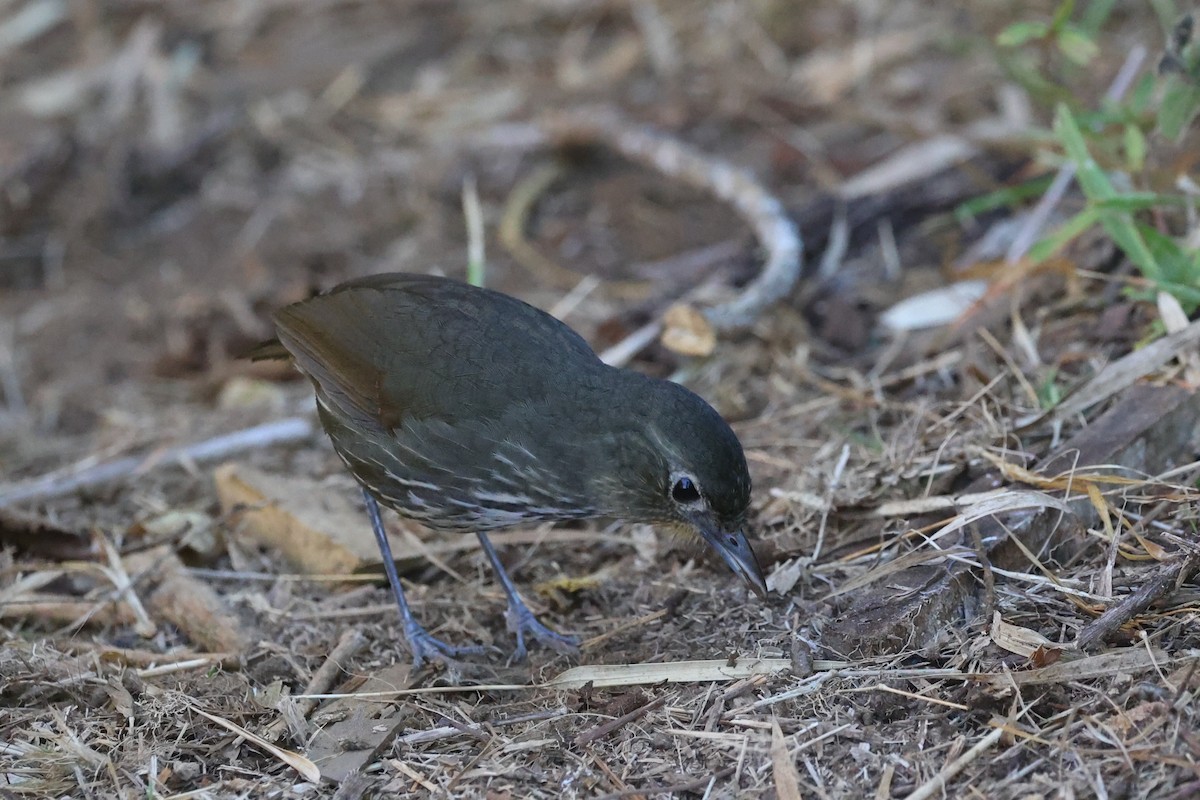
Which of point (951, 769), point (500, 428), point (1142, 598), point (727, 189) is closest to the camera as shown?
point (951, 769)

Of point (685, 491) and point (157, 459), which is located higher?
point (685, 491)

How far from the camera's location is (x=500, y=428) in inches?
161

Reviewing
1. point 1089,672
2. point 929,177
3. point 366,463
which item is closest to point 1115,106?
point 929,177

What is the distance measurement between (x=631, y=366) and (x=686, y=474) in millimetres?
1869

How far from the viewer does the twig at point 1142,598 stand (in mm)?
3389

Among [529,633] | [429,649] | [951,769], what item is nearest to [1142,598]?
[951,769]

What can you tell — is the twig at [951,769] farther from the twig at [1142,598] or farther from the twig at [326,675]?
the twig at [326,675]

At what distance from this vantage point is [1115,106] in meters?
5.49

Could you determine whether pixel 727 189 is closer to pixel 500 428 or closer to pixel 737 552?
pixel 500 428

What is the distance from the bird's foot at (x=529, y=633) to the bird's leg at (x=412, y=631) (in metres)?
0.14

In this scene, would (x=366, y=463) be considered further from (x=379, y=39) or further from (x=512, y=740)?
(x=379, y=39)

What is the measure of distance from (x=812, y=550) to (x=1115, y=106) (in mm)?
2590

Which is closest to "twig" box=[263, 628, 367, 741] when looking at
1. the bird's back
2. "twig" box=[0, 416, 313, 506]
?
the bird's back

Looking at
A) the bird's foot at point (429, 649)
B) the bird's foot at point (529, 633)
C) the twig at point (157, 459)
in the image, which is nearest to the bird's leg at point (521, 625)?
the bird's foot at point (529, 633)
